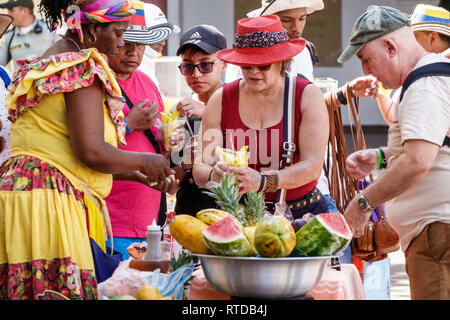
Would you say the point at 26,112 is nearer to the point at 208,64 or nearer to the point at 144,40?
the point at 144,40

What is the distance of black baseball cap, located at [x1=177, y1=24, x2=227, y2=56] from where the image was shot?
158 inches

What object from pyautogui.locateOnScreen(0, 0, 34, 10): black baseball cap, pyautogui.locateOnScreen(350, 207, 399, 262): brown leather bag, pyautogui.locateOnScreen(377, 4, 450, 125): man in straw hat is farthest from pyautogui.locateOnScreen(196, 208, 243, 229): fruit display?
pyautogui.locateOnScreen(0, 0, 34, 10): black baseball cap

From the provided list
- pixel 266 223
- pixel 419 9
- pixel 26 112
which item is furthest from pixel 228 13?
pixel 266 223

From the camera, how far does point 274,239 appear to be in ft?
6.55

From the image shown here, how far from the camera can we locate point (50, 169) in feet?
8.62

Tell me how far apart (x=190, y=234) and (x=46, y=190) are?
70 cm

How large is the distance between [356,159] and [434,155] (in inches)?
23.4

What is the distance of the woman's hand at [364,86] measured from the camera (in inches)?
156

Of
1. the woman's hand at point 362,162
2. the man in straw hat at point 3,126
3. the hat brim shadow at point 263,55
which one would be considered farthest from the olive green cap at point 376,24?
the man in straw hat at point 3,126

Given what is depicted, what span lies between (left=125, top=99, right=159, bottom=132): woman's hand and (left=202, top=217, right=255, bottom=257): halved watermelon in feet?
4.33

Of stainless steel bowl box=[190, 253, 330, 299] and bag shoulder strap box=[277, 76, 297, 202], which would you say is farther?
bag shoulder strap box=[277, 76, 297, 202]

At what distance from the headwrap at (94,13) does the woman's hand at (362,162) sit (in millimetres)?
1315

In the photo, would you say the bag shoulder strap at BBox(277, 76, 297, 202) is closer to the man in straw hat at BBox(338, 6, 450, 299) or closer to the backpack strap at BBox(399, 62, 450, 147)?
the man in straw hat at BBox(338, 6, 450, 299)

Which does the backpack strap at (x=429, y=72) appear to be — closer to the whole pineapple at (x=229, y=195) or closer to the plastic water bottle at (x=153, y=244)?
the whole pineapple at (x=229, y=195)
